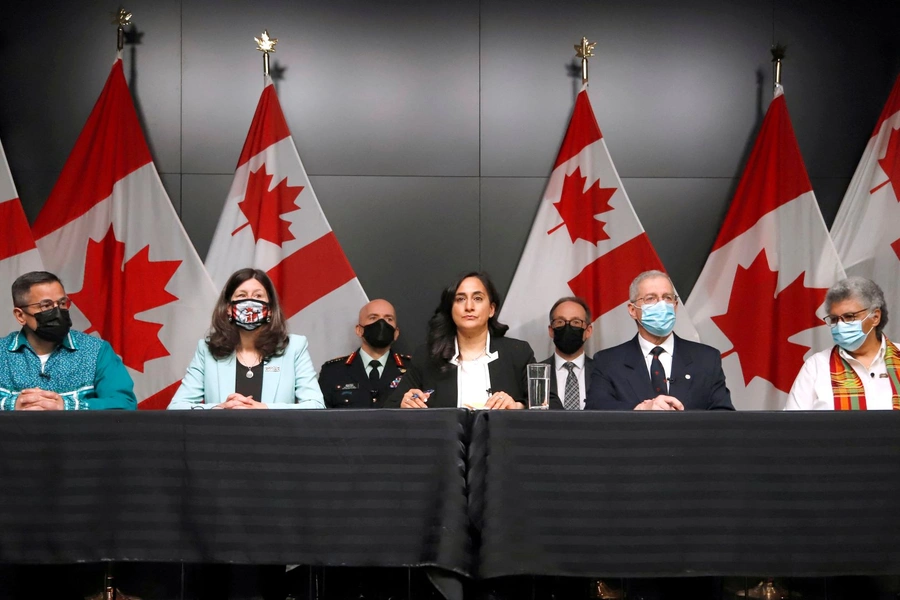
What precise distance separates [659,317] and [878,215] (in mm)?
1787

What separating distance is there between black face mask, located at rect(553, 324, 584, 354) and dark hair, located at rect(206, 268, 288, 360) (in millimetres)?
1361

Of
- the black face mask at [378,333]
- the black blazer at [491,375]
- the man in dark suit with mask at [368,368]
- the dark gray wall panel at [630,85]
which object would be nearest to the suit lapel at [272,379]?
the black blazer at [491,375]

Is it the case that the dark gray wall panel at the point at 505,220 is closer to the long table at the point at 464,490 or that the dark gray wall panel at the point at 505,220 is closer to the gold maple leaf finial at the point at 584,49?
the gold maple leaf finial at the point at 584,49

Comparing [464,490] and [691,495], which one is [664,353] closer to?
[691,495]

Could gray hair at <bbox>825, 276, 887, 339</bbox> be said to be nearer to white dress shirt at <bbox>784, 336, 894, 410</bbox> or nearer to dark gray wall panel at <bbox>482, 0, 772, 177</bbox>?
white dress shirt at <bbox>784, 336, 894, 410</bbox>

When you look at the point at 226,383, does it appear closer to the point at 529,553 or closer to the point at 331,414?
the point at 331,414

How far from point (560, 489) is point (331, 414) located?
539mm

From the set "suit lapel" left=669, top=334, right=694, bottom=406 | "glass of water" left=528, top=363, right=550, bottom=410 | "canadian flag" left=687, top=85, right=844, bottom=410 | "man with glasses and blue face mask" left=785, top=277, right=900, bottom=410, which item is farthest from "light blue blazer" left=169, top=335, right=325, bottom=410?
"canadian flag" left=687, top=85, right=844, bottom=410

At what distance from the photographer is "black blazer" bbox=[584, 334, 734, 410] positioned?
277cm

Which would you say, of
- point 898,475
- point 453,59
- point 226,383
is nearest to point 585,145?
point 453,59

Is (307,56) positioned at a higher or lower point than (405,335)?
higher

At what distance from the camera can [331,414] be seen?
1.89 meters

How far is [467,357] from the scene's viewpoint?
9.38ft

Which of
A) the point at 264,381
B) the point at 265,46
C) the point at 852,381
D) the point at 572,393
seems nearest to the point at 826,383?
the point at 852,381
